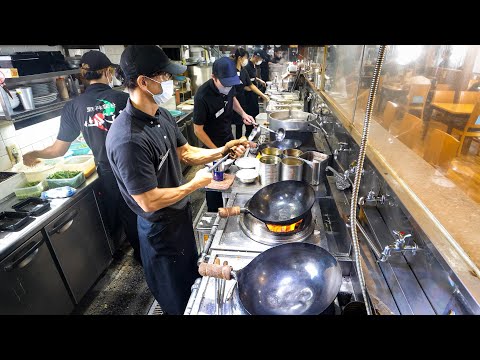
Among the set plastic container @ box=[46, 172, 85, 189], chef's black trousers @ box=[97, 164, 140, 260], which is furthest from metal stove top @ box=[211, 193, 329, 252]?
plastic container @ box=[46, 172, 85, 189]

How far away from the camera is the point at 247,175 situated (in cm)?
243

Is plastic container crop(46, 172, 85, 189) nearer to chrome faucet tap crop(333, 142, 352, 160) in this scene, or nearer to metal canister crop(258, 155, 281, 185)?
metal canister crop(258, 155, 281, 185)

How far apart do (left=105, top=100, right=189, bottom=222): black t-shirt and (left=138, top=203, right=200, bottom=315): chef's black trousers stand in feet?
0.33

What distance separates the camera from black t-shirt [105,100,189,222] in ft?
5.08

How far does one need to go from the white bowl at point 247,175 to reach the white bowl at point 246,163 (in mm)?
110

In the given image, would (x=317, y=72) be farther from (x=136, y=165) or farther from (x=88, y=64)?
(x=136, y=165)

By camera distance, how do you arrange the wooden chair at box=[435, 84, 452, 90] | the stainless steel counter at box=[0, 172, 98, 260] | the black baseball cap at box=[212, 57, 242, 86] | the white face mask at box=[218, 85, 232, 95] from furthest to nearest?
1. the wooden chair at box=[435, 84, 452, 90]
2. the white face mask at box=[218, 85, 232, 95]
3. the black baseball cap at box=[212, 57, 242, 86]
4. the stainless steel counter at box=[0, 172, 98, 260]

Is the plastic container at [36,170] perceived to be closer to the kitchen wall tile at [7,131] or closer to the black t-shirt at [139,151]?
the kitchen wall tile at [7,131]

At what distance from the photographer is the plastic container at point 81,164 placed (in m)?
2.88

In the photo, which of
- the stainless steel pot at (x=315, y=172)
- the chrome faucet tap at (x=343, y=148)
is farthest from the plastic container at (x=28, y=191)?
the chrome faucet tap at (x=343, y=148)

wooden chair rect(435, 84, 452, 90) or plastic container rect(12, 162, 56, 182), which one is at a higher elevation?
wooden chair rect(435, 84, 452, 90)

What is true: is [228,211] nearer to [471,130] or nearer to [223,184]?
[223,184]
